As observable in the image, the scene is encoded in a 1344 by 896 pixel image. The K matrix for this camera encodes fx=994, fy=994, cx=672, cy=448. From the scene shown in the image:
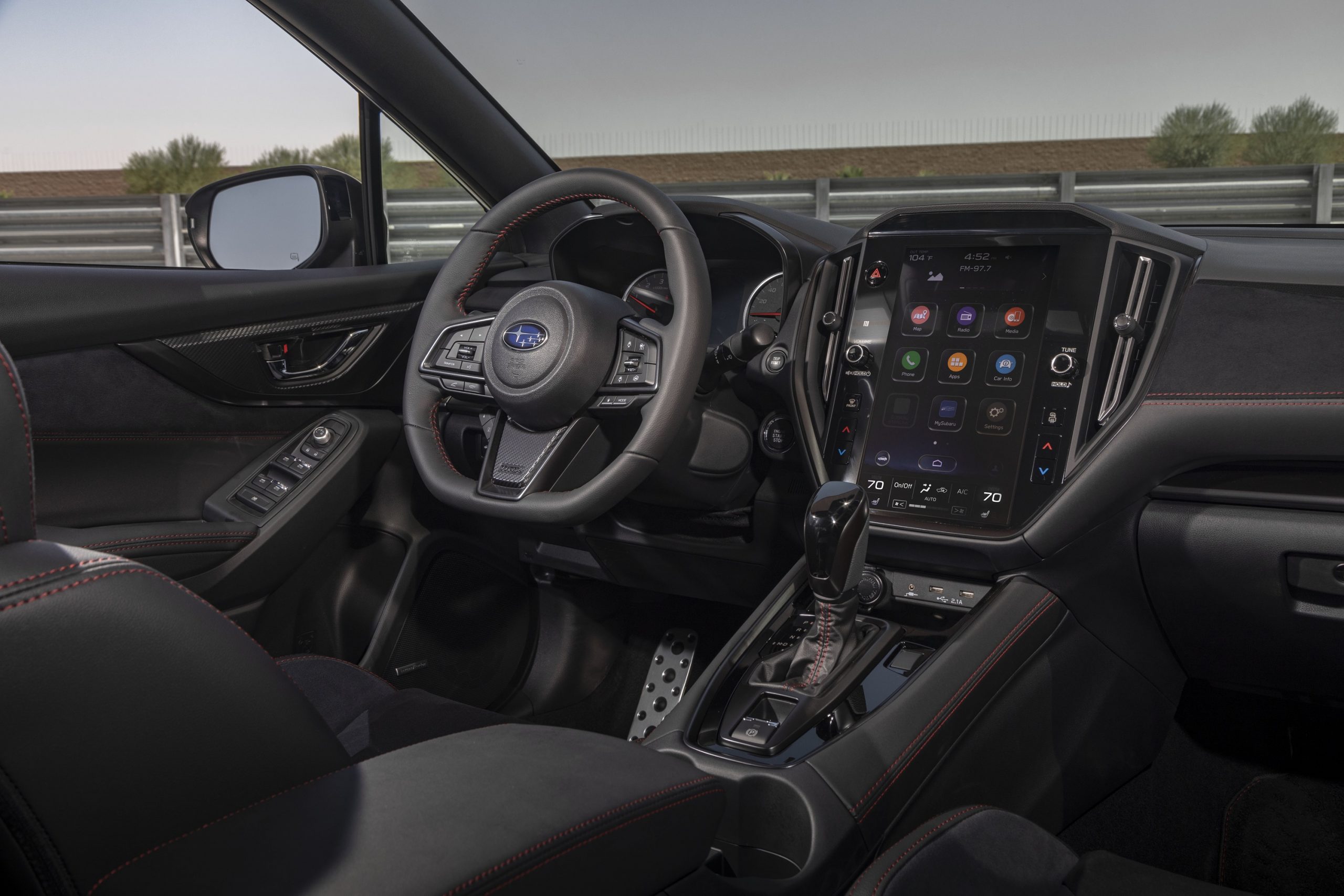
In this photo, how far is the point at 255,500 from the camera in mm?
2068

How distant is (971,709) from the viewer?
1450 millimetres

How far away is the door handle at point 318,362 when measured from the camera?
212 cm

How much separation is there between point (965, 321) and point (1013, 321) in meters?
0.08

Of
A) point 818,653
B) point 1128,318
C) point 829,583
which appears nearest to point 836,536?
point 829,583

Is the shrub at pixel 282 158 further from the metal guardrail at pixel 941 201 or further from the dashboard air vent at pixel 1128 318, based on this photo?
the dashboard air vent at pixel 1128 318

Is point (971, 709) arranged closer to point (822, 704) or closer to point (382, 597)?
A: point (822, 704)

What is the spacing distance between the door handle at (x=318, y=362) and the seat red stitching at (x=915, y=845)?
5.24ft

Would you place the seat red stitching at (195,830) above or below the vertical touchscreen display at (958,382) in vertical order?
below

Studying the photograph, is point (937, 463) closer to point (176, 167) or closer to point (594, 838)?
point (594, 838)

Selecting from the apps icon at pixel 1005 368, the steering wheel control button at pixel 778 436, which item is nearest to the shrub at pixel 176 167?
the steering wheel control button at pixel 778 436

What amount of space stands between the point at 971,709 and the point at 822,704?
221mm

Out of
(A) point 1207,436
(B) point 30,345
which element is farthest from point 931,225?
(B) point 30,345

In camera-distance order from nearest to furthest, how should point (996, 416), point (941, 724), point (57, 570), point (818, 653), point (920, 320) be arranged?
point (57, 570) → point (941, 724) → point (818, 653) → point (996, 416) → point (920, 320)

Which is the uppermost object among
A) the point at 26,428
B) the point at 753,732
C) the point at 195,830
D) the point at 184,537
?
the point at 26,428
